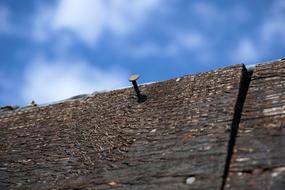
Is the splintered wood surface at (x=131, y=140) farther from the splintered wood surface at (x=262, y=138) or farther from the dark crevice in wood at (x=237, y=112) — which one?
the splintered wood surface at (x=262, y=138)

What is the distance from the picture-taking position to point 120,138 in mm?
→ 5934

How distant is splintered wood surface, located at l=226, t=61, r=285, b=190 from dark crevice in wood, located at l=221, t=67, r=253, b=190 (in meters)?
0.05

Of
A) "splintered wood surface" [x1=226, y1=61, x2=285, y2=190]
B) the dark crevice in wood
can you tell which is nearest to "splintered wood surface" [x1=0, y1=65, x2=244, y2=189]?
the dark crevice in wood

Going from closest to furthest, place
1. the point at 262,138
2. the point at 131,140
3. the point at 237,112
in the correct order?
the point at 262,138
the point at 237,112
the point at 131,140

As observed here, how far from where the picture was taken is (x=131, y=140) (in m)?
5.73

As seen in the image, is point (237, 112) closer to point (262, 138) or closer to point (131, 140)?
point (262, 138)

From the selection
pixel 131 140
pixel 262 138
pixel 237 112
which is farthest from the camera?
pixel 131 140

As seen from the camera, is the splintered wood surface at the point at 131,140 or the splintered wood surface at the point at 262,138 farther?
the splintered wood surface at the point at 131,140

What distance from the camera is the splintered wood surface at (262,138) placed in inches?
159

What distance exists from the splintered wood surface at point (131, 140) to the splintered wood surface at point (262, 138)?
0.61 feet

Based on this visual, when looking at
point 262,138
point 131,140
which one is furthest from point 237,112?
point 131,140

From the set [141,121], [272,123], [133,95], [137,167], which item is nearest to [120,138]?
[141,121]

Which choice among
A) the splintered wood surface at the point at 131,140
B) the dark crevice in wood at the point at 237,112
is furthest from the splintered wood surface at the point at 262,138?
the splintered wood surface at the point at 131,140

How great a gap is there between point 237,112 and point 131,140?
1471 mm
